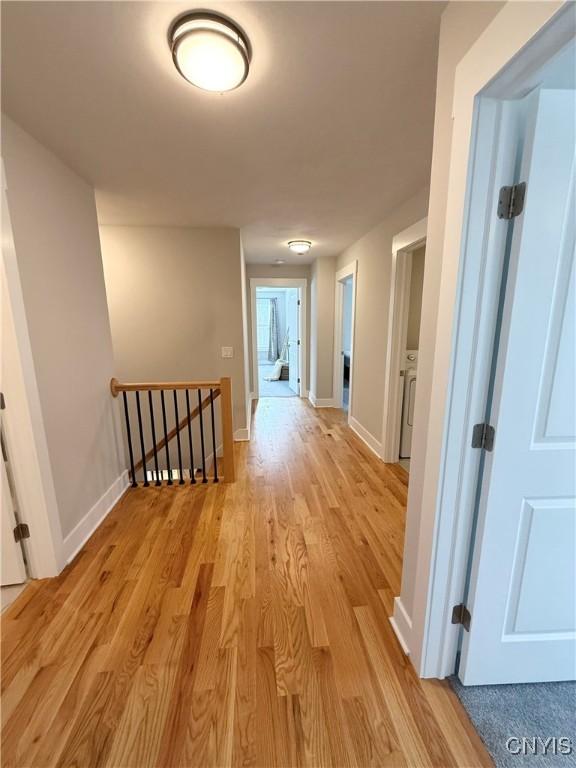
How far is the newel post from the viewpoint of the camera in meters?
2.66

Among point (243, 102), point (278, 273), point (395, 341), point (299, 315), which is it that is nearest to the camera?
point (243, 102)

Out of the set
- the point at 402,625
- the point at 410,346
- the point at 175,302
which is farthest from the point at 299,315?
the point at 402,625

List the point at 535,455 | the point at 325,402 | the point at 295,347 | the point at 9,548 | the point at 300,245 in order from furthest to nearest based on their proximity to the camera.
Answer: the point at 295,347 → the point at 325,402 → the point at 300,245 → the point at 9,548 → the point at 535,455

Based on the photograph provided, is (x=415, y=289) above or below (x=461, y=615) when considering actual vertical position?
above

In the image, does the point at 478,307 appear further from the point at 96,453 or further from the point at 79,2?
the point at 96,453

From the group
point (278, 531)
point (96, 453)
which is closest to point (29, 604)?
point (96, 453)

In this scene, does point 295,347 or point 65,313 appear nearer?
point 65,313

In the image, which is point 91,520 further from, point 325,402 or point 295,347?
point 295,347

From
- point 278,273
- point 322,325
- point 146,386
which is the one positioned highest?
point 278,273

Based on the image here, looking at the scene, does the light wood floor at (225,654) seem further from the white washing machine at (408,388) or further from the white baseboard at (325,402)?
the white baseboard at (325,402)

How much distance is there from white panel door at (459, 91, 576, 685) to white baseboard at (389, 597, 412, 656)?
0.67ft

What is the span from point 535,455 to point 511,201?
2.59ft

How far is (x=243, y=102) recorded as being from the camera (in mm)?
1433

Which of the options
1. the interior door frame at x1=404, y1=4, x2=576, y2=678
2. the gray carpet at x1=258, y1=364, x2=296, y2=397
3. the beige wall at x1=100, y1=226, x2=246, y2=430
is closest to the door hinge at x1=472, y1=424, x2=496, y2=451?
the interior door frame at x1=404, y1=4, x2=576, y2=678
